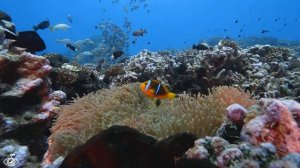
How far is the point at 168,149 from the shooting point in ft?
8.68

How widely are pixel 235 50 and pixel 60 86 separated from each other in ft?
16.9

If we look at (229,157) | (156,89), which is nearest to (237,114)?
(229,157)

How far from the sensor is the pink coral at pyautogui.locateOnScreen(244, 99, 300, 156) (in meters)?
3.31

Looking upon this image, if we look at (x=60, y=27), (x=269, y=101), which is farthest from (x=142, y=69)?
(x=60, y=27)

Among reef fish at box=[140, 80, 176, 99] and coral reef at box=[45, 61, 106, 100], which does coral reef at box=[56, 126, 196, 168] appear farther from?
coral reef at box=[45, 61, 106, 100]

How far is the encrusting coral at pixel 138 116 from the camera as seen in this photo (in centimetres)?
420

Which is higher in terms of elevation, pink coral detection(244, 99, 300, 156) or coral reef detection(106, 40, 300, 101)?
coral reef detection(106, 40, 300, 101)

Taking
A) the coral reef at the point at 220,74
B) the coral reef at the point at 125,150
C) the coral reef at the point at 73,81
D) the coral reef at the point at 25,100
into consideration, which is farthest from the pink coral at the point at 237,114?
the coral reef at the point at 73,81

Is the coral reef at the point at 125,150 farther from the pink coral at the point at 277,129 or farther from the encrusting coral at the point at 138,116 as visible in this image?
the encrusting coral at the point at 138,116

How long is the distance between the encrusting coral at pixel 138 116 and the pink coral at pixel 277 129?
85cm

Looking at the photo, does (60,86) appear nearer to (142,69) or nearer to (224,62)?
(142,69)

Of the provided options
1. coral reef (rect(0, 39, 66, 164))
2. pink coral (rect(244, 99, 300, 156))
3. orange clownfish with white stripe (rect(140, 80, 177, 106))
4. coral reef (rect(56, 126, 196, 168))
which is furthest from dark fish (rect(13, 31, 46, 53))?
pink coral (rect(244, 99, 300, 156))

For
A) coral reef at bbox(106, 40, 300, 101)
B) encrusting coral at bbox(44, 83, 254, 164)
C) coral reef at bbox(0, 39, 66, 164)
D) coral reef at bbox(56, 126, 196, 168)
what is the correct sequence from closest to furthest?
coral reef at bbox(56, 126, 196, 168) < encrusting coral at bbox(44, 83, 254, 164) < coral reef at bbox(0, 39, 66, 164) < coral reef at bbox(106, 40, 300, 101)

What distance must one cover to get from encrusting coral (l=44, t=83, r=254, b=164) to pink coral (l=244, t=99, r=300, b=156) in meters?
0.85
